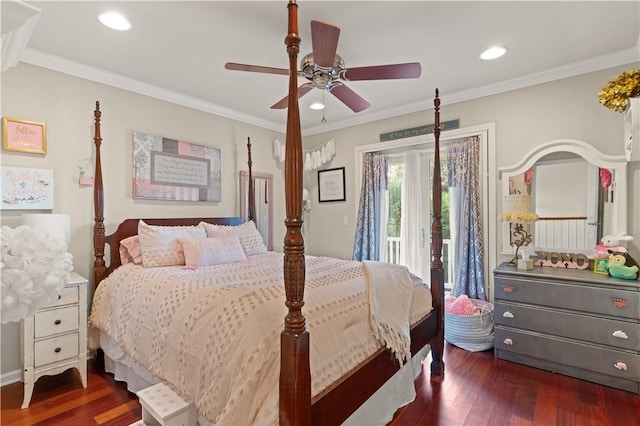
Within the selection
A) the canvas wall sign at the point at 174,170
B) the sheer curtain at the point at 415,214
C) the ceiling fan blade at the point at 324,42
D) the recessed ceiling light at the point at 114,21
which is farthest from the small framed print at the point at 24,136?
the sheer curtain at the point at 415,214

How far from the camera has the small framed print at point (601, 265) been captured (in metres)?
2.49

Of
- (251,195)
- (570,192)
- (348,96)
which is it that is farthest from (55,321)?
(570,192)

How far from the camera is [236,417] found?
1.23 m

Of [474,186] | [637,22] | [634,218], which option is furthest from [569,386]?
[637,22]

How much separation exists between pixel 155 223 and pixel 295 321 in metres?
2.43

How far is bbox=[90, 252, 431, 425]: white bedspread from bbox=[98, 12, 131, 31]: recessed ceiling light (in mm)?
1730

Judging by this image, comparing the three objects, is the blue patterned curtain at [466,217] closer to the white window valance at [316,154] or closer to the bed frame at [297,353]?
the white window valance at [316,154]

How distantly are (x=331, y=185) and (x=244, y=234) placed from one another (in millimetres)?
1641

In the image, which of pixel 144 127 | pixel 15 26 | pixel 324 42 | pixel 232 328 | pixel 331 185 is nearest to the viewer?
pixel 15 26

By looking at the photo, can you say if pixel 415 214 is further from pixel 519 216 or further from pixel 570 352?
pixel 570 352

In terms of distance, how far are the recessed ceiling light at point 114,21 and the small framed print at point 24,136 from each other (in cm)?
105

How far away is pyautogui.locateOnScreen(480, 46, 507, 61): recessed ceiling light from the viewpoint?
7.98 ft

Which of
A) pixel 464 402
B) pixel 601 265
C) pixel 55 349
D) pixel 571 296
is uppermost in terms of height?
pixel 601 265

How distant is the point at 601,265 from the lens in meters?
2.53
